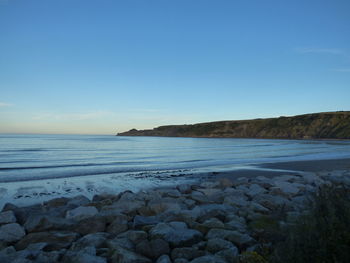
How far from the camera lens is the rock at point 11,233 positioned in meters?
5.43

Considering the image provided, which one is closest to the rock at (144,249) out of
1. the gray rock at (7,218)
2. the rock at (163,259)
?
the rock at (163,259)

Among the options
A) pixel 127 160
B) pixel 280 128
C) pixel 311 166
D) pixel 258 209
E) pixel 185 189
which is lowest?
pixel 311 166

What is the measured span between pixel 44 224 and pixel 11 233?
589 millimetres

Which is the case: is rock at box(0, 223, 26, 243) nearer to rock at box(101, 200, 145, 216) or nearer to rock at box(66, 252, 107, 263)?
rock at box(66, 252, 107, 263)

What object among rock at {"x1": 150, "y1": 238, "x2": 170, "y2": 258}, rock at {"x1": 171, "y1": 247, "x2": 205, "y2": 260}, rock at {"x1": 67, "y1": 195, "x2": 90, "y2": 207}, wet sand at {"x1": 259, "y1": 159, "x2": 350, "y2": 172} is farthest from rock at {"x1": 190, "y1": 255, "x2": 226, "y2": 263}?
wet sand at {"x1": 259, "y1": 159, "x2": 350, "y2": 172}

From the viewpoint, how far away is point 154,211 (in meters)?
7.12

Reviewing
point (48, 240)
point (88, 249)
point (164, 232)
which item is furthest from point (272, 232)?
point (48, 240)

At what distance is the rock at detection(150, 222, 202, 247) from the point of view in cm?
485

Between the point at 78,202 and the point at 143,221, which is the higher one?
the point at 143,221

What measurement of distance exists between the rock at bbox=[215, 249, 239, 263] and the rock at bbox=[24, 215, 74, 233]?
10.6 feet

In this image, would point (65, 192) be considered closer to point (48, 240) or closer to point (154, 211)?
point (154, 211)

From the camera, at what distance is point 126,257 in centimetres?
422

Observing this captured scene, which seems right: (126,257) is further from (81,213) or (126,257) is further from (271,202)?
(271,202)

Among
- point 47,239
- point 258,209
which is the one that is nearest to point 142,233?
point 47,239
